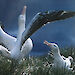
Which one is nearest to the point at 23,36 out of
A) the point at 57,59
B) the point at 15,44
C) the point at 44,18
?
the point at 44,18

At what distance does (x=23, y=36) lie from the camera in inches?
301

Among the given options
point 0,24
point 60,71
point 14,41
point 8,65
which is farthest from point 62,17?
point 0,24

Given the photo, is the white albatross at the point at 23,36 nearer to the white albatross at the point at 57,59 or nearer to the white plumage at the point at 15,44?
the white plumage at the point at 15,44

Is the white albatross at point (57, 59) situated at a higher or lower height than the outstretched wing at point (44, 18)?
lower

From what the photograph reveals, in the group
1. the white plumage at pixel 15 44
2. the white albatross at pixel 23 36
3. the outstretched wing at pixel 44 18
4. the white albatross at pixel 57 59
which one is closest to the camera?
the outstretched wing at pixel 44 18

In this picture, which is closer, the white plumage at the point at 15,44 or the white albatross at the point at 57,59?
the white plumage at the point at 15,44

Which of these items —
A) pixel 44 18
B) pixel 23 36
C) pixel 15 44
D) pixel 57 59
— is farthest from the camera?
pixel 57 59

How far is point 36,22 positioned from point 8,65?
5.22 ft

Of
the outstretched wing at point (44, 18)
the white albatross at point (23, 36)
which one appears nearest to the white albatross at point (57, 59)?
the white albatross at point (23, 36)

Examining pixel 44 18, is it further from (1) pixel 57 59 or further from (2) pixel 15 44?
(1) pixel 57 59

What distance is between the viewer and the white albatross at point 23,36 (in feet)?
22.7

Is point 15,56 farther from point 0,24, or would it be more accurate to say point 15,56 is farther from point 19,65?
point 0,24

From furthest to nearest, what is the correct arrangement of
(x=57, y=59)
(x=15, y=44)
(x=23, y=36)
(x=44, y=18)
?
(x=57, y=59) < (x=15, y=44) < (x=23, y=36) < (x=44, y=18)

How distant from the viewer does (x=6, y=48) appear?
382 inches
